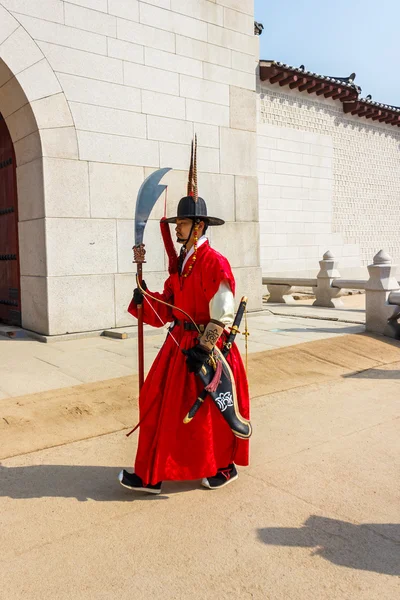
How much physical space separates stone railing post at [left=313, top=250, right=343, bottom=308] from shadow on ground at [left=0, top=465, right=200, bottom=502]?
8.70m

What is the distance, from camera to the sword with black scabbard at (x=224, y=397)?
2977mm

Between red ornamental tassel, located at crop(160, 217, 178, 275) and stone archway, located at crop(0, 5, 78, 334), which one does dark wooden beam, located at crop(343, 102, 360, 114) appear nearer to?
stone archway, located at crop(0, 5, 78, 334)

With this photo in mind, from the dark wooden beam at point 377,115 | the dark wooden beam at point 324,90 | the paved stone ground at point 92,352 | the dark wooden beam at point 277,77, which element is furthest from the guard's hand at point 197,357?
the dark wooden beam at point 377,115

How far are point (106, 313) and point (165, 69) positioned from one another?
12.1 feet

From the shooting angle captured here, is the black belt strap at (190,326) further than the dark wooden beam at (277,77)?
No

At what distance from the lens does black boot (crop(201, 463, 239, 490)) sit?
3.12 metres

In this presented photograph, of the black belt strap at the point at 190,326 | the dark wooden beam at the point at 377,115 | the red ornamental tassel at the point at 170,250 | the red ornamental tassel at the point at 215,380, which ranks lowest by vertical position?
the red ornamental tassel at the point at 215,380

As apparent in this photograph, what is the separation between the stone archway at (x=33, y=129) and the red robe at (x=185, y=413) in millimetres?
4092

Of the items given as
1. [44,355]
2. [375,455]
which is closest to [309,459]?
[375,455]

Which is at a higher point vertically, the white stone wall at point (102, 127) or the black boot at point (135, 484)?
the white stone wall at point (102, 127)

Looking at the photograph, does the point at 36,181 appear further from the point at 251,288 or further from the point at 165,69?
the point at 251,288

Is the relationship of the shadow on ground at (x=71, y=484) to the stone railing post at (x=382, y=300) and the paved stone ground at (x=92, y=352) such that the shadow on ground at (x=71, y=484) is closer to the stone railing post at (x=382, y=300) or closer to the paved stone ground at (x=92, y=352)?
the paved stone ground at (x=92, y=352)

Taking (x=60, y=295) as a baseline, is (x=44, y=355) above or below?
below

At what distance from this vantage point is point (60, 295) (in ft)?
22.7
